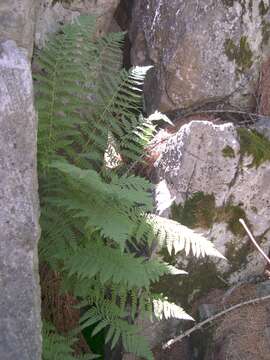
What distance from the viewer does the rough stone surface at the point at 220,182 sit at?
3.56 meters

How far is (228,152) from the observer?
11.8ft

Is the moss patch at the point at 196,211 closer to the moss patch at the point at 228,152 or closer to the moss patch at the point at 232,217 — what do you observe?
the moss patch at the point at 232,217

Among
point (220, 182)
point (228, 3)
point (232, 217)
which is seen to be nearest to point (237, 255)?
point (232, 217)

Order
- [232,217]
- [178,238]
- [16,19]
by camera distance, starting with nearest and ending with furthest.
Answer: [16,19]
[178,238]
[232,217]

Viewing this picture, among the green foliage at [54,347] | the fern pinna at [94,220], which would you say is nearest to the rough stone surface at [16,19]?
the fern pinna at [94,220]

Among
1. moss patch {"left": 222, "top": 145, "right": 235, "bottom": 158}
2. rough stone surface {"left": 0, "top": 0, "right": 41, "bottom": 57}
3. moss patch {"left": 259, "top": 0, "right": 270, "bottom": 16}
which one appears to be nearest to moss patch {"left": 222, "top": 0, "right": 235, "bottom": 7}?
moss patch {"left": 259, "top": 0, "right": 270, "bottom": 16}

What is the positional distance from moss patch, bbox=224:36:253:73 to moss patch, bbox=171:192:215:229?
125 centimetres

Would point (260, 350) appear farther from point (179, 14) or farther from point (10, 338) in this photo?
point (179, 14)

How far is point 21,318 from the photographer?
7.80ft

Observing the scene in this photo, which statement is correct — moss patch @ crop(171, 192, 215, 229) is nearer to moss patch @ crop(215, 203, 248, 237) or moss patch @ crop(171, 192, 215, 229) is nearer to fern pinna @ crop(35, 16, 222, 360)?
moss patch @ crop(215, 203, 248, 237)

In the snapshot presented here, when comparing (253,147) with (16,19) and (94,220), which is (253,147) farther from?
(16,19)

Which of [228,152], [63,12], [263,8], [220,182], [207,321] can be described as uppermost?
[263,8]

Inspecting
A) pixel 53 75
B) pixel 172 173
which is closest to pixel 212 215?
pixel 172 173

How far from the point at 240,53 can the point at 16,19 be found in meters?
2.05
